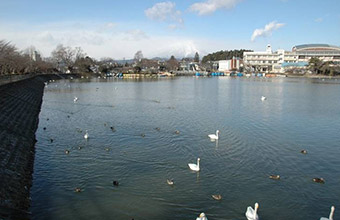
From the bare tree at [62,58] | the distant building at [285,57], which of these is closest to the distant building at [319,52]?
the distant building at [285,57]

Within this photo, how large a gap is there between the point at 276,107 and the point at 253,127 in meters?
10.6

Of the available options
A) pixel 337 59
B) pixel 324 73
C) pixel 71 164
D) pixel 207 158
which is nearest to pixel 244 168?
pixel 207 158

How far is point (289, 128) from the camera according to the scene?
18594 millimetres

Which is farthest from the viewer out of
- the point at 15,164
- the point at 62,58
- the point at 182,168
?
the point at 62,58

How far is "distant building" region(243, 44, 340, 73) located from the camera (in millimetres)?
115250

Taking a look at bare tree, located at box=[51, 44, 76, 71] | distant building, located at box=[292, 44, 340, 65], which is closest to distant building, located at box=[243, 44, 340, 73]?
distant building, located at box=[292, 44, 340, 65]

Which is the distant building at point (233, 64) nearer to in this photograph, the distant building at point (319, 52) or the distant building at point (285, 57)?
the distant building at point (285, 57)

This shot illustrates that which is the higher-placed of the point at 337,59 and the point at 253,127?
the point at 337,59

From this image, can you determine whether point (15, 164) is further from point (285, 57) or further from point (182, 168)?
point (285, 57)

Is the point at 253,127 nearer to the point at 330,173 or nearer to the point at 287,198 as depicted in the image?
the point at 330,173

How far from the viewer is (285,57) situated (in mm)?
118312

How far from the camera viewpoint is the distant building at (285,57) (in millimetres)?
115250

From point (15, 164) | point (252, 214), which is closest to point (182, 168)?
point (252, 214)

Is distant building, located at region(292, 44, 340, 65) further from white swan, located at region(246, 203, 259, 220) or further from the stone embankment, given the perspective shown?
white swan, located at region(246, 203, 259, 220)
